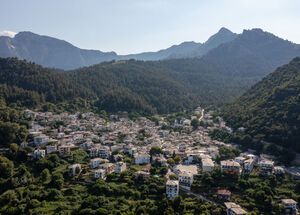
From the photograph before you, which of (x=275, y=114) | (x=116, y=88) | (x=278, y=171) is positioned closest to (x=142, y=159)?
(x=278, y=171)

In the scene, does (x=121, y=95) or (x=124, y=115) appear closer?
(x=124, y=115)

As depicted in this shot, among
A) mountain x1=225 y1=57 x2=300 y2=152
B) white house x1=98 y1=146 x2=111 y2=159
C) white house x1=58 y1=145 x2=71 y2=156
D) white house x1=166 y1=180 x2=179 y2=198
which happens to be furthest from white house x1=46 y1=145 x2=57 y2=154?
mountain x1=225 y1=57 x2=300 y2=152

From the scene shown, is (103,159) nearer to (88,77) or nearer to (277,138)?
(277,138)

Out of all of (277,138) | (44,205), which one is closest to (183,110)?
(277,138)

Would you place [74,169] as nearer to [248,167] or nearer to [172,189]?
[172,189]

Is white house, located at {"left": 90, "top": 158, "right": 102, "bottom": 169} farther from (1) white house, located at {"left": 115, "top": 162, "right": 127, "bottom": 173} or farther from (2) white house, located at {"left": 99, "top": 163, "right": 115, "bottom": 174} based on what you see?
(1) white house, located at {"left": 115, "top": 162, "right": 127, "bottom": 173}

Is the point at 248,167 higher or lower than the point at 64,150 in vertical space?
lower
